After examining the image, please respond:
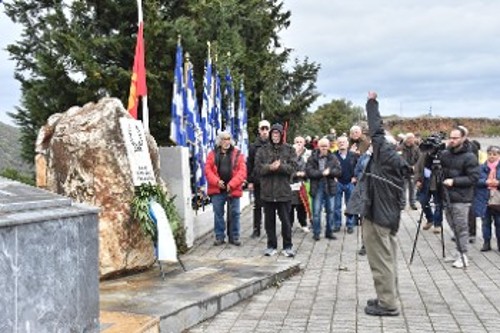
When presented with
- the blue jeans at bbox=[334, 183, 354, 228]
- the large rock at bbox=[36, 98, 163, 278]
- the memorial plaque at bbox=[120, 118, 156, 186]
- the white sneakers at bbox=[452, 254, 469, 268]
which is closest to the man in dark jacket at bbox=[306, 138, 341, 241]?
the blue jeans at bbox=[334, 183, 354, 228]

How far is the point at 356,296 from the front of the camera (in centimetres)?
730

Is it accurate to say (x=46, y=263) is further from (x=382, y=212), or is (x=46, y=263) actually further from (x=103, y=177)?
(x=103, y=177)

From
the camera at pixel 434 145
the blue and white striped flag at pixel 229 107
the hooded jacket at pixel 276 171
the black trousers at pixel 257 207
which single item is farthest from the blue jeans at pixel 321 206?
the blue and white striped flag at pixel 229 107

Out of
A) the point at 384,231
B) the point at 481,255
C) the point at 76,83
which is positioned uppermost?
the point at 76,83

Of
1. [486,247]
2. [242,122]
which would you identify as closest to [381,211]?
[486,247]

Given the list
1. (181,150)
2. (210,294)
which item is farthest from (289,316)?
(181,150)

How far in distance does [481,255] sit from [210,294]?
5413 mm

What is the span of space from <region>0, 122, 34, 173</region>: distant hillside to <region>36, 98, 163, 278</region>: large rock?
826cm

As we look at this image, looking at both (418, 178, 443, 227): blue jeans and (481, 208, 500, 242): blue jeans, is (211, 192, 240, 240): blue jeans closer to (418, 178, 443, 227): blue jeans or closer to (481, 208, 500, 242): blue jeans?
(418, 178, 443, 227): blue jeans

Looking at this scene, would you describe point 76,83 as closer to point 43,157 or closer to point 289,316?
point 43,157

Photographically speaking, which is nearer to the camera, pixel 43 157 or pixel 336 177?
pixel 43 157

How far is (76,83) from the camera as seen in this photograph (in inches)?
548

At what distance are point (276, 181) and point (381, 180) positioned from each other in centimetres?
316

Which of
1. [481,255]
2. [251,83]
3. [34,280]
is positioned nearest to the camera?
[34,280]
